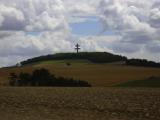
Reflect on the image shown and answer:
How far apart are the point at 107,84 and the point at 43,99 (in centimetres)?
2492

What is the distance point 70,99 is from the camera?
3002cm

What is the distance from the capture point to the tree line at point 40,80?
58.4 metres

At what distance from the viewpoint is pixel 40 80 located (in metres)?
59.6

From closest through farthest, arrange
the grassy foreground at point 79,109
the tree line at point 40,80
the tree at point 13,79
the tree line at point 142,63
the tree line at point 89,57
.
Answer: the grassy foreground at point 79,109 < the tree line at point 40,80 < the tree at point 13,79 < the tree line at point 142,63 < the tree line at point 89,57

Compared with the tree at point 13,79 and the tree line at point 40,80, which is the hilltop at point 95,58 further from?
the tree at point 13,79

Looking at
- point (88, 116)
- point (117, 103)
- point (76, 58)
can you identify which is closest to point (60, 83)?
point (117, 103)

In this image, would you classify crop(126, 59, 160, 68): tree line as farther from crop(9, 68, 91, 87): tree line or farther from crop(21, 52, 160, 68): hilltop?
crop(9, 68, 91, 87): tree line

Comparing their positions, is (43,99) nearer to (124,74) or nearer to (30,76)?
(30,76)

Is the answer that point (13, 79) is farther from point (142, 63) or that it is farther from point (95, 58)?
point (95, 58)

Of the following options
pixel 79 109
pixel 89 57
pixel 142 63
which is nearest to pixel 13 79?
pixel 142 63

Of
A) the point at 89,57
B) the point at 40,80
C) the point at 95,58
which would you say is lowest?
the point at 40,80

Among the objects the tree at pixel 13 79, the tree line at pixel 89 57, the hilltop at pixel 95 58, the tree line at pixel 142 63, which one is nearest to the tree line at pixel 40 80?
the tree at pixel 13 79

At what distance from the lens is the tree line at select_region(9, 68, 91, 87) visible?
2297 inches

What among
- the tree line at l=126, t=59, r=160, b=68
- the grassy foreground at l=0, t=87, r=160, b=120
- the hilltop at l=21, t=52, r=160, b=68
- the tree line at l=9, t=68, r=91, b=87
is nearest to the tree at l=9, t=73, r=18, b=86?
the tree line at l=9, t=68, r=91, b=87
